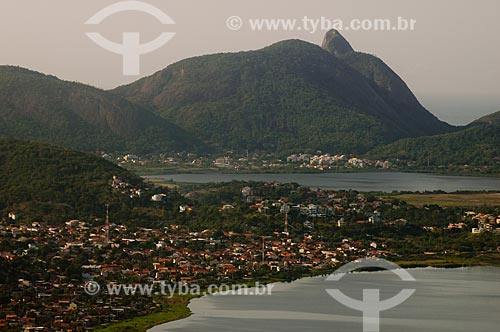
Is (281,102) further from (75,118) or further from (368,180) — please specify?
(368,180)

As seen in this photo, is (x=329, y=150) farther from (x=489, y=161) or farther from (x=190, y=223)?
(x=190, y=223)

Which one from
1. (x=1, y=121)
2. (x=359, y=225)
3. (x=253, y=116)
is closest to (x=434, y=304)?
(x=359, y=225)

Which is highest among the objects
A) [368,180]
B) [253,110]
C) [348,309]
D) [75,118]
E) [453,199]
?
[253,110]

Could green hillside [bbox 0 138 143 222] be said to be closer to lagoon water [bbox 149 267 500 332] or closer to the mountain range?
lagoon water [bbox 149 267 500 332]

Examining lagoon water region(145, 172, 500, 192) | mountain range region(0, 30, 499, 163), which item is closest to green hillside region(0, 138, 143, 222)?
lagoon water region(145, 172, 500, 192)

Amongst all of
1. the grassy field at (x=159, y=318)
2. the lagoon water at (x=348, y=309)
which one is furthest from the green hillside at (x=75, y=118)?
the grassy field at (x=159, y=318)

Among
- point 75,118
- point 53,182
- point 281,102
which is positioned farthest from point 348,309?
point 281,102

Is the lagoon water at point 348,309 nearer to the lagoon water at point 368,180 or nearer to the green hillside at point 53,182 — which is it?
the green hillside at point 53,182
